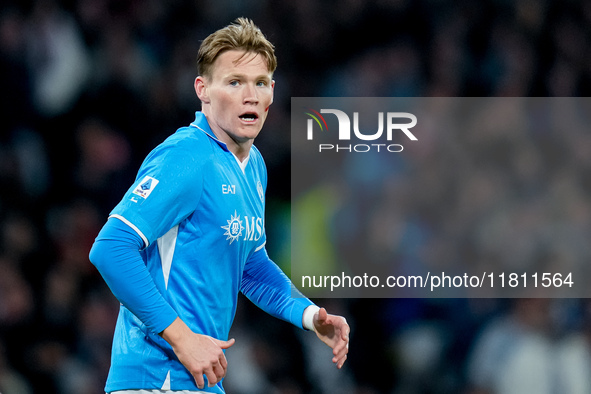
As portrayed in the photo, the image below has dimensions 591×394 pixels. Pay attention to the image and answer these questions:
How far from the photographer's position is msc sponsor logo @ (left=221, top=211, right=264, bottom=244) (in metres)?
2.37

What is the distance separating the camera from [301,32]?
578cm

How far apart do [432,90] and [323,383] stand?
7.58 ft

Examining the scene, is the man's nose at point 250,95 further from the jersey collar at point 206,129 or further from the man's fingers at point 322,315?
the man's fingers at point 322,315

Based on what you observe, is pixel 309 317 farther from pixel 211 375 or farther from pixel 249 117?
pixel 249 117

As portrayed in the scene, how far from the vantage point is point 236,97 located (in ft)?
8.11

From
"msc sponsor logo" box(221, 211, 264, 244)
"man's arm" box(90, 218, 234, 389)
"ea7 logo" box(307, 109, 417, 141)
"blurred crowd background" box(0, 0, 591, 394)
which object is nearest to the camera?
"man's arm" box(90, 218, 234, 389)

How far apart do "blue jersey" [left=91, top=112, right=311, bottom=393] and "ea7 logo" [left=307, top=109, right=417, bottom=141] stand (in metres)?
3.20

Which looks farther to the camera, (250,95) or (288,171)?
(288,171)

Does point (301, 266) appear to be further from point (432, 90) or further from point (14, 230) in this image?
point (14, 230)

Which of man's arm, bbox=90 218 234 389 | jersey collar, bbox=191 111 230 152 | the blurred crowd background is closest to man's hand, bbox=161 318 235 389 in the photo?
man's arm, bbox=90 218 234 389

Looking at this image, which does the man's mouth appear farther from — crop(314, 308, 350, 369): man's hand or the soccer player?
crop(314, 308, 350, 369): man's hand

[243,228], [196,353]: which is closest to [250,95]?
[243,228]

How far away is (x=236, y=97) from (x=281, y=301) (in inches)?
29.6

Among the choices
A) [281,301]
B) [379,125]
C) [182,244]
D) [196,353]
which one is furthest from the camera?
[379,125]
